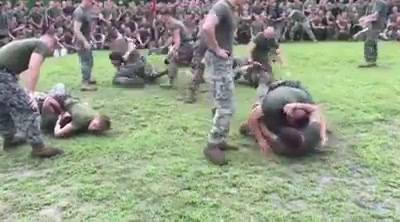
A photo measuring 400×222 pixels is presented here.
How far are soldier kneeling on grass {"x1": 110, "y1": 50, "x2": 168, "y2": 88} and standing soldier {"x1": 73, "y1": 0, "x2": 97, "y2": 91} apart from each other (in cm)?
46

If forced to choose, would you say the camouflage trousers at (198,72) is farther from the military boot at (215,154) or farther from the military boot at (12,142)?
the military boot at (12,142)

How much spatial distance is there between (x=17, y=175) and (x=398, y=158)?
371cm

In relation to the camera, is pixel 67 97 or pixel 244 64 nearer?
pixel 67 97

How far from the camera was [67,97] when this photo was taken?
7.57 metres

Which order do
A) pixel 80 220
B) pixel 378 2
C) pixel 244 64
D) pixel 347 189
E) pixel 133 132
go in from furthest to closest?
pixel 378 2 → pixel 244 64 → pixel 133 132 → pixel 347 189 → pixel 80 220

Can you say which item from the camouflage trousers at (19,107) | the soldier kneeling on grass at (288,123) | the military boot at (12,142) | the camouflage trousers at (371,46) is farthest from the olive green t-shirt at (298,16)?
the camouflage trousers at (19,107)

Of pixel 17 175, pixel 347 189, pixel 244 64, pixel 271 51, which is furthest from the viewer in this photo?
pixel 244 64

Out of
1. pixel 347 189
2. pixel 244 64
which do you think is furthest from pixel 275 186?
pixel 244 64

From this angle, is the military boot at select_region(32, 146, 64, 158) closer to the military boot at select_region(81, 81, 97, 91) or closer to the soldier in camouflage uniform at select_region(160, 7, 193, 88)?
the military boot at select_region(81, 81, 97, 91)

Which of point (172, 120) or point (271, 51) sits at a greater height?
point (271, 51)

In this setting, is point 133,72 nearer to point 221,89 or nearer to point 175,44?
point 175,44

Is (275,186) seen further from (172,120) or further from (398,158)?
(172,120)

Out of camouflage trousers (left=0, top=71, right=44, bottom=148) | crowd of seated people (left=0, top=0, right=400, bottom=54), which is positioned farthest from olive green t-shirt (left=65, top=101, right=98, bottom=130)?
crowd of seated people (left=0, top=0, right=400, bottom=54)

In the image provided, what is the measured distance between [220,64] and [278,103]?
789 mm
